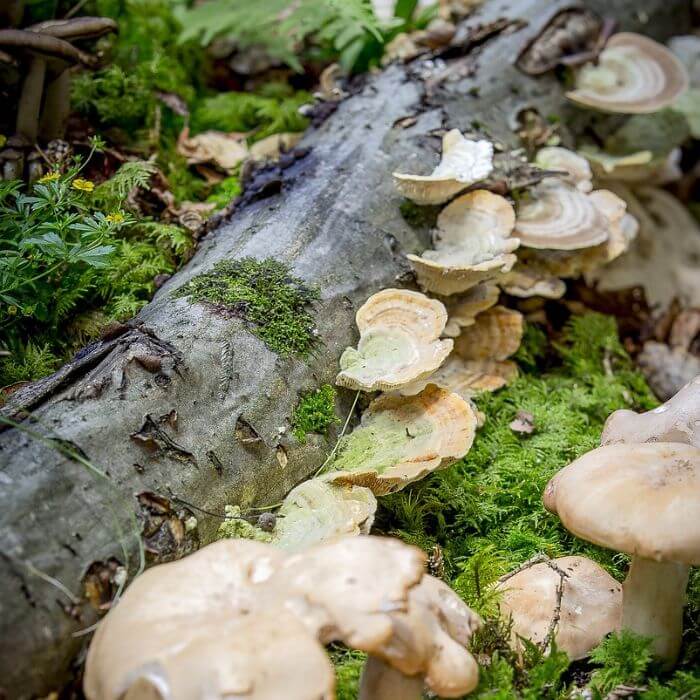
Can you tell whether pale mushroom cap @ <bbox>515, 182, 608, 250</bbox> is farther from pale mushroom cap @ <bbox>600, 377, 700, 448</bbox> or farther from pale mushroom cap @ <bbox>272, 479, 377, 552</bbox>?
pale mushroom cap @ <bbox>272, 479, 377, 552</bbox>

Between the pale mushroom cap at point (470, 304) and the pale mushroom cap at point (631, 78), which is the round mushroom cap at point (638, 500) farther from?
the pale mushroom cap at point (631, 78)

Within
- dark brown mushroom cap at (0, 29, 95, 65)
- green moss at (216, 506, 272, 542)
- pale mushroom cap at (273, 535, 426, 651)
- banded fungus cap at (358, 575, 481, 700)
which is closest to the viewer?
pale mushroom cap at (273, 535, 426, 651)

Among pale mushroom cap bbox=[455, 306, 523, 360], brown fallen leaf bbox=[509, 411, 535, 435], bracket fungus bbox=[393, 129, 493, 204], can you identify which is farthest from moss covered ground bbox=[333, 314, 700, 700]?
bracket fungus bbox=[393, 129, 493, 204]

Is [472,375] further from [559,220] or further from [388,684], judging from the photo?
[388,684]

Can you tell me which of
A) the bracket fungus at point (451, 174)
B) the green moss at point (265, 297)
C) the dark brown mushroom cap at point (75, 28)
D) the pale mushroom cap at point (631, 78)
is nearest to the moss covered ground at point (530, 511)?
the green moss at point (265, 297)

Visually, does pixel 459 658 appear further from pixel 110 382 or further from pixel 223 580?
pixel 110 382
